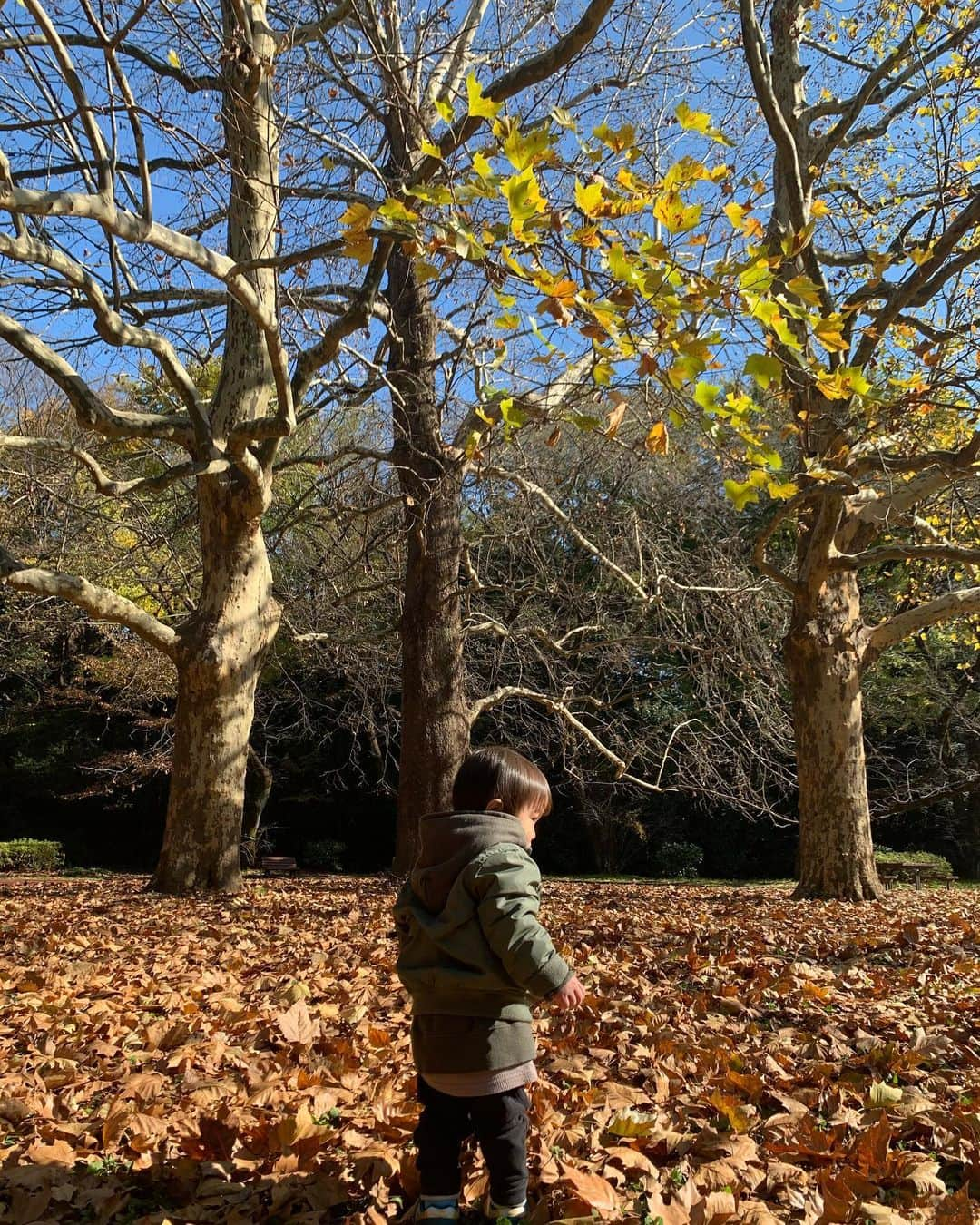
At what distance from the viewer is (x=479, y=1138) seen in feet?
7.32

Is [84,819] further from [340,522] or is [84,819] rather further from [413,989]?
[413,989]

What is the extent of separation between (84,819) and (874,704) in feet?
53.5

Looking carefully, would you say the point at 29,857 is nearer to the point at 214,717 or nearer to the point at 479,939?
the point at 214,717

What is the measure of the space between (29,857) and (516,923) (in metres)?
17.4

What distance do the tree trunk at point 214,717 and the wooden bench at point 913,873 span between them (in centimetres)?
1000

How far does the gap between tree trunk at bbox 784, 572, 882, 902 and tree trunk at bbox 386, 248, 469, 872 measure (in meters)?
3.19

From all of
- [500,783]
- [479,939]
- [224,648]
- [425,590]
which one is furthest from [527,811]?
[425,590]

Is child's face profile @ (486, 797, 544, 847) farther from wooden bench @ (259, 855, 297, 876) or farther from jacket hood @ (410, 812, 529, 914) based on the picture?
wooden bench @ (259, 855, 297, 876)

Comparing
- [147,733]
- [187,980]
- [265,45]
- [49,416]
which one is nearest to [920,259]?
[265,45]

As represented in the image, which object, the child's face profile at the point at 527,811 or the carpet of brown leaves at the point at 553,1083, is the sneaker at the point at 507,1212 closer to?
the carpet of brown leaves at the point at 553,1083

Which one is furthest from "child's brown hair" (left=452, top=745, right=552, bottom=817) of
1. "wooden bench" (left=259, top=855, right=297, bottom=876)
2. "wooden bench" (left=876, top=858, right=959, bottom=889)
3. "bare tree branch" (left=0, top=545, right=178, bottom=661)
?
"wooden bench" (left=259, top=855, right=297, bottom=876)

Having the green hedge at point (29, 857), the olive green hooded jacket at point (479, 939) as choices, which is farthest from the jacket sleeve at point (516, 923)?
the green hedge at point (29, 857)

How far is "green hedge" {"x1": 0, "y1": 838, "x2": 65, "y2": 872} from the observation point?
16.6m

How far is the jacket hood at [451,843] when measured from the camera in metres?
2.27
